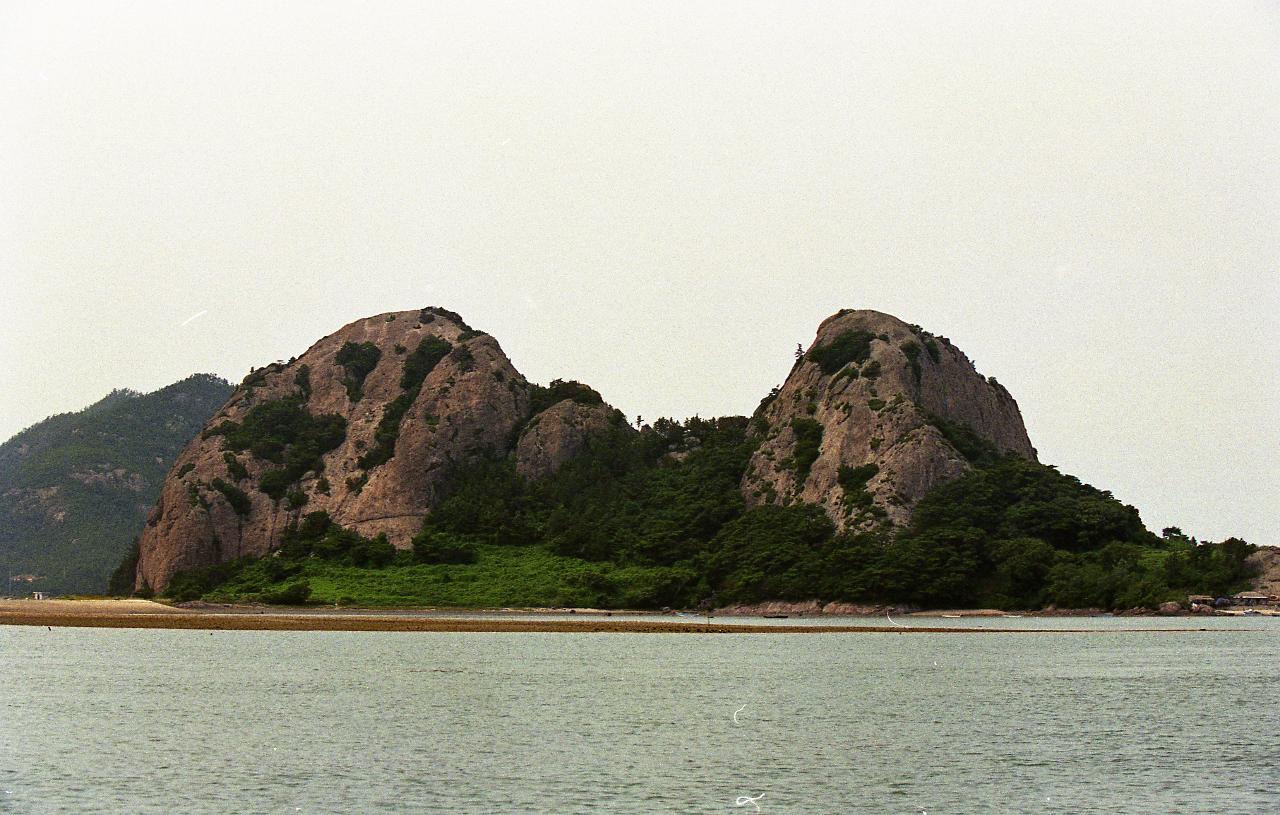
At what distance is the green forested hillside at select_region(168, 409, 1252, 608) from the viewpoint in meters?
160

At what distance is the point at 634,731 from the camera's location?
54219 millimetres

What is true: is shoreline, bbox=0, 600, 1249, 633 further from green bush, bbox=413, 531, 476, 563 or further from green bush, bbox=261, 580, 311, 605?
green bush, bbox=413, 531, 476, 563

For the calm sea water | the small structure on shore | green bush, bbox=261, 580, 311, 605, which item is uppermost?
the small structure on shore

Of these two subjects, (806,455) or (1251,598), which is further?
(806,455)

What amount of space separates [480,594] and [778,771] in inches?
5234

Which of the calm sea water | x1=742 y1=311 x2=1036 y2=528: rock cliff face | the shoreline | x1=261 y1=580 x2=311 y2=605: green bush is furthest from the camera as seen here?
x1=742 y1=311 x2=1036 y2=528: rock cliff face

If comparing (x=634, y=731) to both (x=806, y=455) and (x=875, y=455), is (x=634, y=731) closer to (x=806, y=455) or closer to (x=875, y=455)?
(x=875, y=455)

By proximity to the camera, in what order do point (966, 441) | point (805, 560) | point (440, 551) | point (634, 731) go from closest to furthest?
point (634, 731) → point (805, 560) → point (440, 551) → point (966, 441)

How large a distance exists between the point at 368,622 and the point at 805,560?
5540 centimetres

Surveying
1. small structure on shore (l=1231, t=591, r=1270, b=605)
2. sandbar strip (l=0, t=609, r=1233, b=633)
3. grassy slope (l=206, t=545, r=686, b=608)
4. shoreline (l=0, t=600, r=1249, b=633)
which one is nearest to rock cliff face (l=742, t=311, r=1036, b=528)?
grassy slope (l=206, t=545, r=686, b=608)

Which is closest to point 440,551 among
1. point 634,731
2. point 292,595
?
point 292,595

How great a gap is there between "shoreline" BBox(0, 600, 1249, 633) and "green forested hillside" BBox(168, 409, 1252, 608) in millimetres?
9634

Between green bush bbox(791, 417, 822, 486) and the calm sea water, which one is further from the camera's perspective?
green bush bbox(791, 417, 822, 486)

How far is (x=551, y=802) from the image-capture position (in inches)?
1531
